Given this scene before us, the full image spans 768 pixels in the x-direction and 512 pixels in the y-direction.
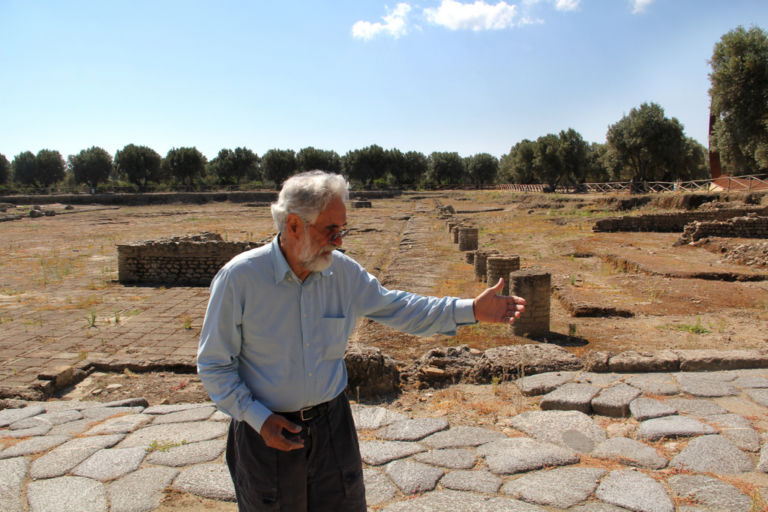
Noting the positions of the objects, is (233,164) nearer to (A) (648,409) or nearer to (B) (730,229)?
(B) (730,229)

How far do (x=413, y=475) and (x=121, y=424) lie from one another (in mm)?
2436

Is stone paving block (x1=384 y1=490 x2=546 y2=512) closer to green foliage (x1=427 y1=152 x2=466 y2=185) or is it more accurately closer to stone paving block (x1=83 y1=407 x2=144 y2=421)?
stone paving block (x1=83 y1=407 x2=144 y2=421)

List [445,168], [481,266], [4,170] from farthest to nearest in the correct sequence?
[445,168] → [4,170] → [481,266]

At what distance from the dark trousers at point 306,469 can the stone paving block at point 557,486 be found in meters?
1.17

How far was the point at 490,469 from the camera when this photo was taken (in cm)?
300

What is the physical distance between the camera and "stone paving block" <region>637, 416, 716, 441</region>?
3.31m

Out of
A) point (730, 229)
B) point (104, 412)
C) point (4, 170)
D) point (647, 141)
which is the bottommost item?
point (104, 412)

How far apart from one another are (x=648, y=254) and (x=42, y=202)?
5308 centimetres

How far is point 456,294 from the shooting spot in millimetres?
9531

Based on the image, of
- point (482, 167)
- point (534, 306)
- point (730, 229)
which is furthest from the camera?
point (482, 167)

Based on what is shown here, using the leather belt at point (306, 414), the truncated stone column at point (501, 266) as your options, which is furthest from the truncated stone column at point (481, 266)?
the leather belt at point (306, 414)

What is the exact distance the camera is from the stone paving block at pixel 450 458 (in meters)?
3.08

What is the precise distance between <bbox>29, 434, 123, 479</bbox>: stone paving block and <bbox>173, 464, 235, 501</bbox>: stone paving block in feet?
2.48

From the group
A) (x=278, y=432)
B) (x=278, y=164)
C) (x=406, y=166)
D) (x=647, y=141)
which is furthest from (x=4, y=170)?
(x=278, y=432)
